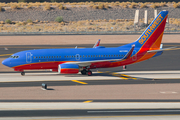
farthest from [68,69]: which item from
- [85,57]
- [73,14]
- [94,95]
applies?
[73,14]

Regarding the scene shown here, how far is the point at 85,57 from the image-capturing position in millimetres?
41344

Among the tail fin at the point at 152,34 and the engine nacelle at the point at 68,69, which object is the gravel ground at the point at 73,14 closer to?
the tail fin at the point at 152,34

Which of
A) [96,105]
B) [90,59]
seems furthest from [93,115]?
[90,59]

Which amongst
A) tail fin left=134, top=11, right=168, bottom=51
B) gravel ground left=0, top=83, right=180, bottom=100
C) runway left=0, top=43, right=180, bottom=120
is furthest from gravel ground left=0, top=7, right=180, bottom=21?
gravel ground left=0, top=83, right=180, bottom=100

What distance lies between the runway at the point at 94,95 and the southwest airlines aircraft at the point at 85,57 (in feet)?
4.89

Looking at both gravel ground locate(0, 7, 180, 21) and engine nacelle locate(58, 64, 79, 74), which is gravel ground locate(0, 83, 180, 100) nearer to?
engine nacelle locate(58, 64, 79, 74)

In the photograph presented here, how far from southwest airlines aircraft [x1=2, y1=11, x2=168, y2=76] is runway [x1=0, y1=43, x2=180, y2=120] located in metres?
1.49

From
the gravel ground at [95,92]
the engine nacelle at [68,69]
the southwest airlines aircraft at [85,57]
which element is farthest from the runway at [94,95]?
the southwest airlines aircraft at [85,57]

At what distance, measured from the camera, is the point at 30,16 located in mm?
145250

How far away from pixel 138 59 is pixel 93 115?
2205 cm

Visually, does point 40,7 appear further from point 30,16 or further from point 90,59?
point 90,59

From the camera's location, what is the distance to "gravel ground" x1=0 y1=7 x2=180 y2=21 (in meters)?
144

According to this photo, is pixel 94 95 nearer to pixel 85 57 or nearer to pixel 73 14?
pixel 85 57

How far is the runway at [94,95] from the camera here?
Result: 76.0 feet
